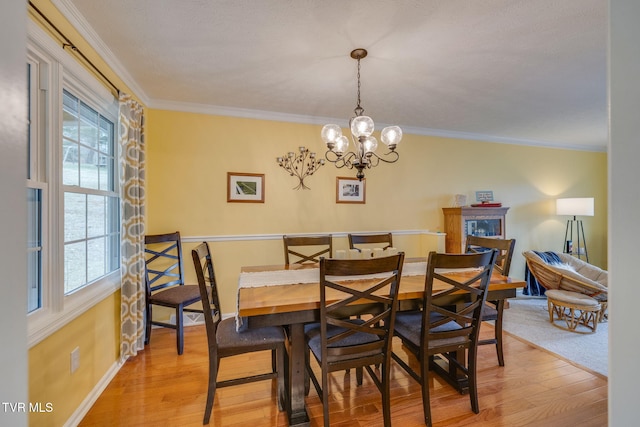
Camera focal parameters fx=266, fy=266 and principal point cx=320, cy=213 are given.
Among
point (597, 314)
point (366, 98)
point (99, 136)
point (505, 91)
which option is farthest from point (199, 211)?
point (597, 314)

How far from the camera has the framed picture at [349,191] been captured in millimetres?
3597

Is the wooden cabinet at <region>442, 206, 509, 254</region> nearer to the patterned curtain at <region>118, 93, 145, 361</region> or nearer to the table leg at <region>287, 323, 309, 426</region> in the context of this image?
the table leg at <region>287, 323, 309, 426</region>

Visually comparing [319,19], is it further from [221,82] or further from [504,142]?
[504,142]

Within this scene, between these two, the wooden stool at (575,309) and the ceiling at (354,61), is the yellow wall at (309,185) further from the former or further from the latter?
the wooden stool at (575,309)

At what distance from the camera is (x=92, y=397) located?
180 centimetres

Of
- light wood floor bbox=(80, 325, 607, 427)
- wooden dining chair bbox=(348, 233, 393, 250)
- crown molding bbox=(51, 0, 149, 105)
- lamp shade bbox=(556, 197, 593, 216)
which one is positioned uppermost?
crown molding bbox=(51, 0, 149, 105)

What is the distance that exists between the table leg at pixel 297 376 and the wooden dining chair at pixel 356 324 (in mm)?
93

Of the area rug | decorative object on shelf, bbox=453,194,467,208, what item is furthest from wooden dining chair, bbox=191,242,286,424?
decorative object on shelf, bbox=453,194,467,208

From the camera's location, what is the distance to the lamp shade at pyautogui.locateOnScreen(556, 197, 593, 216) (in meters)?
4.18

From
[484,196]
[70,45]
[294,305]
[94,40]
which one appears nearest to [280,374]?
[294,305]

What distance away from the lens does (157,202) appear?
297 cm

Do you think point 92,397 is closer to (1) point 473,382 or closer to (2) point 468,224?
Answer: (1) point 473,382

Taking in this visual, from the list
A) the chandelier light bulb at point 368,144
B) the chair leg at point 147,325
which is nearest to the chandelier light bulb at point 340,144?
the chandelier light bulb at point 368,144

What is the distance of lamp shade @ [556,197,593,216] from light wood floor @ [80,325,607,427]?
308cm
